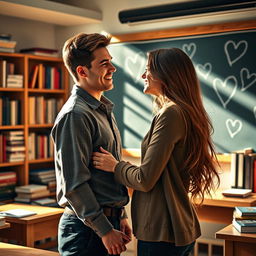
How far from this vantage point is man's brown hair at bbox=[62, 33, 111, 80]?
7.35 ft

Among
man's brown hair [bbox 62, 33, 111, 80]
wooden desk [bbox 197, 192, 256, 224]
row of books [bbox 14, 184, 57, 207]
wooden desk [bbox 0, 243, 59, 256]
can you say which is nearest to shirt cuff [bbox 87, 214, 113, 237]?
wooden desk [bbox 0, 243, 59, 256]

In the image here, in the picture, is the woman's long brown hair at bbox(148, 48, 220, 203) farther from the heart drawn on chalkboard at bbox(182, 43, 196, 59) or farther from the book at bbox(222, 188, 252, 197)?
the heart drawn on chalkboard at bbox(182, 43, 196, 59)

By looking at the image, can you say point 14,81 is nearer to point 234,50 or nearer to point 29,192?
point 29,192

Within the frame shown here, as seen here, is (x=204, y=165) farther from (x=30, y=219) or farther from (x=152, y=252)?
(x=30, y=219)

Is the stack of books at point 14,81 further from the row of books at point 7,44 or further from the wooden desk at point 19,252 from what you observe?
the wooden desk at point 19,252

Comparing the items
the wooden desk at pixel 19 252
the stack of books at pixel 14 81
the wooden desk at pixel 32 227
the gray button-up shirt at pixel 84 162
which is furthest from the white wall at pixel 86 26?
the wooden desk at pixel 19 252

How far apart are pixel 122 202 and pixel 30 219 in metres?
1.35

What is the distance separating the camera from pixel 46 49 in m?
5.23

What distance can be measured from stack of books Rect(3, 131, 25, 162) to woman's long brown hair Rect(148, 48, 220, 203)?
2.96m

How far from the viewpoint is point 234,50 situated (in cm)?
436

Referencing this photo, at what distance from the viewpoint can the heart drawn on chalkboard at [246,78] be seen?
427cm

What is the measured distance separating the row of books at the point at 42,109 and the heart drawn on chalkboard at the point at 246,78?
6.57ft

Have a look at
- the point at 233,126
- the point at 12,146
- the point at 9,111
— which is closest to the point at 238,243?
the point at 233,126

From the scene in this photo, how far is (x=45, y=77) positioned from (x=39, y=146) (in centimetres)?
71
